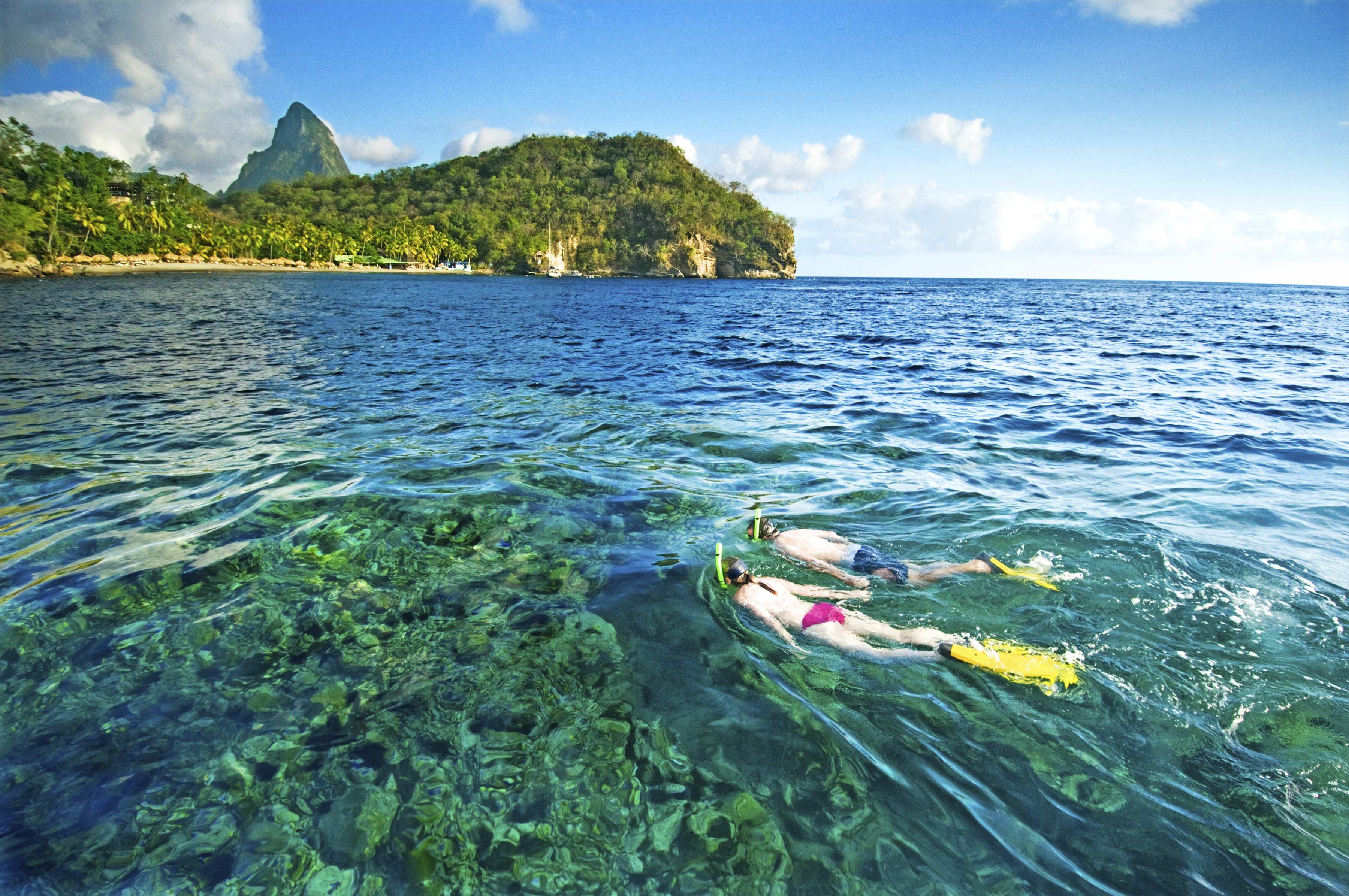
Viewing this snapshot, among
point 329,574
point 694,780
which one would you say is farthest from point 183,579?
point 694,780

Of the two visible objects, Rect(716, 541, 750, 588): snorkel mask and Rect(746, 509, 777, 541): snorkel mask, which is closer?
Rect(716, 541, 750, 588): snorkel mask

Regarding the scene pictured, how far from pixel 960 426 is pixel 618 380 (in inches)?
379

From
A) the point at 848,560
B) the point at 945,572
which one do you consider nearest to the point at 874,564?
the point at 848,560

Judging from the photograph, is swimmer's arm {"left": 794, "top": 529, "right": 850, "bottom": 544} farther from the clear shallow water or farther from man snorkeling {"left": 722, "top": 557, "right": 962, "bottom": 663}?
man snorkeling {"left": 722, "top": 557, "right": 962, "bottom": 663}

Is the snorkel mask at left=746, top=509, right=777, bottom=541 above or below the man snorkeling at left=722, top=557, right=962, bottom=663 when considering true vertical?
above

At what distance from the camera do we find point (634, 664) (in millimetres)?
4820

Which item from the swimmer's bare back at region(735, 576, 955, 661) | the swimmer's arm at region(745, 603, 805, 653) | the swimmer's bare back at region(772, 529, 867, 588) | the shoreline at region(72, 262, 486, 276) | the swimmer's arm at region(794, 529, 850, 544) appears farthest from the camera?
the shoreline at region(72, 262, 486, 276)

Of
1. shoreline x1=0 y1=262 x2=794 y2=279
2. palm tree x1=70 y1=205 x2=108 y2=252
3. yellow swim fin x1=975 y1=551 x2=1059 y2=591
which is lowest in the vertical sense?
yellow swim fin x1=975 y1=551 x2=1059 y2=591

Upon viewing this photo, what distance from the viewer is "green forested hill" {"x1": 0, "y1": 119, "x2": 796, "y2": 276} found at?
82188 millimetres

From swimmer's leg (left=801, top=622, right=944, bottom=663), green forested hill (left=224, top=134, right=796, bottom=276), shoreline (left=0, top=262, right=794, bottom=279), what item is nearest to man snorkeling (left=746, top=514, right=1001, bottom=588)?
swimmer's leg (left=801, top=622, right=944, bottom=663)

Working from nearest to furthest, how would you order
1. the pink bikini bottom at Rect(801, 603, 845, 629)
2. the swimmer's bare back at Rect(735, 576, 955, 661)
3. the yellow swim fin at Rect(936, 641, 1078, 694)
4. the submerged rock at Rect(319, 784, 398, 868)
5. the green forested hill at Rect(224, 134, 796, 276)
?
the submerged rock at Rect(319, 784, 398, 868) → the yellow swim fin at Rect(936, 641, 1078, 694) → the swimmer's bare back at Rect(735, 576, 955, 661) → the pink bikini bottom at Rect(801, 603, 845, 629) → the green forested hill at Rect(224, 134, 796, 276)

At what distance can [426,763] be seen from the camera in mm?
3746

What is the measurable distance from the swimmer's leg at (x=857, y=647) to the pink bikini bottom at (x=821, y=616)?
3cm

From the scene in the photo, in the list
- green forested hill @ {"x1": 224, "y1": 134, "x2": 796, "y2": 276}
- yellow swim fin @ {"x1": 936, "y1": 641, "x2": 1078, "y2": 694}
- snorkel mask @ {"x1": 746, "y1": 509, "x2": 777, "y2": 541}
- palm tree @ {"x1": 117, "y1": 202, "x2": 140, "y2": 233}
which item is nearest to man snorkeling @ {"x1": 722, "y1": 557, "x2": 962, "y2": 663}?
yellow swim fin @ {"x1": 936, "y1": 641, "x2": 1078, "y2": 694}
